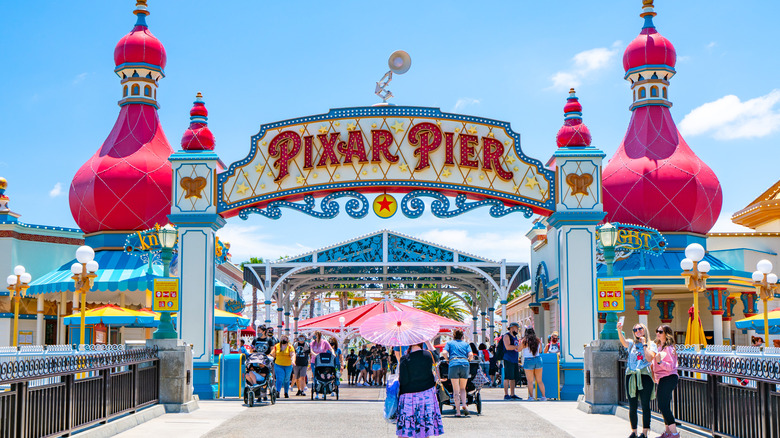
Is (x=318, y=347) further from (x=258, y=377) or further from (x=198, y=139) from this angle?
(x=198, y=139)

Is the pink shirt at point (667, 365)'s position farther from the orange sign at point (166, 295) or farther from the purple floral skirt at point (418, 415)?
the orange sign at point (166, 295)

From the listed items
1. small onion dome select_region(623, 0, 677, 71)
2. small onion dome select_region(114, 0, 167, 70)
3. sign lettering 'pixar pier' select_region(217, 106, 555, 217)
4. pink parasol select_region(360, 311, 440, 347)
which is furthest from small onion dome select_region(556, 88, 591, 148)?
small onion dome select_region(114, 0, 167, 70)

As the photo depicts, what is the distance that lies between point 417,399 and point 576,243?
33.8 feet

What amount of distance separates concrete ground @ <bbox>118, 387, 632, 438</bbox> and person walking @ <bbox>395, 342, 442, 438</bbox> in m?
2.71

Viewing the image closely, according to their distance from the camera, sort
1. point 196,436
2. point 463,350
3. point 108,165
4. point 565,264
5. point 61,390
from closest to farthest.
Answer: point 61,390
point 196,436
point 463,350
point 565,264
point 108,165

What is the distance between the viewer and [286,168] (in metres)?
19.7

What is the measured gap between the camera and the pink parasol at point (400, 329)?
962 cm

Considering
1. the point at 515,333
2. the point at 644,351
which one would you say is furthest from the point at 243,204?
the point at 644,351

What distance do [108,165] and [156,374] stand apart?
16.6 m

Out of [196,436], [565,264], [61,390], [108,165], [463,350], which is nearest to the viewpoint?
[61,390]

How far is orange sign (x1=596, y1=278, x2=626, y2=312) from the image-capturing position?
51.5 ft

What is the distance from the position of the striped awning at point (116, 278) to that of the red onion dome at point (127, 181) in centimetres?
158

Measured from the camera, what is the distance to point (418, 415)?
9.30 m

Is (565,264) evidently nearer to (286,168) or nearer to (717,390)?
(286,168)
